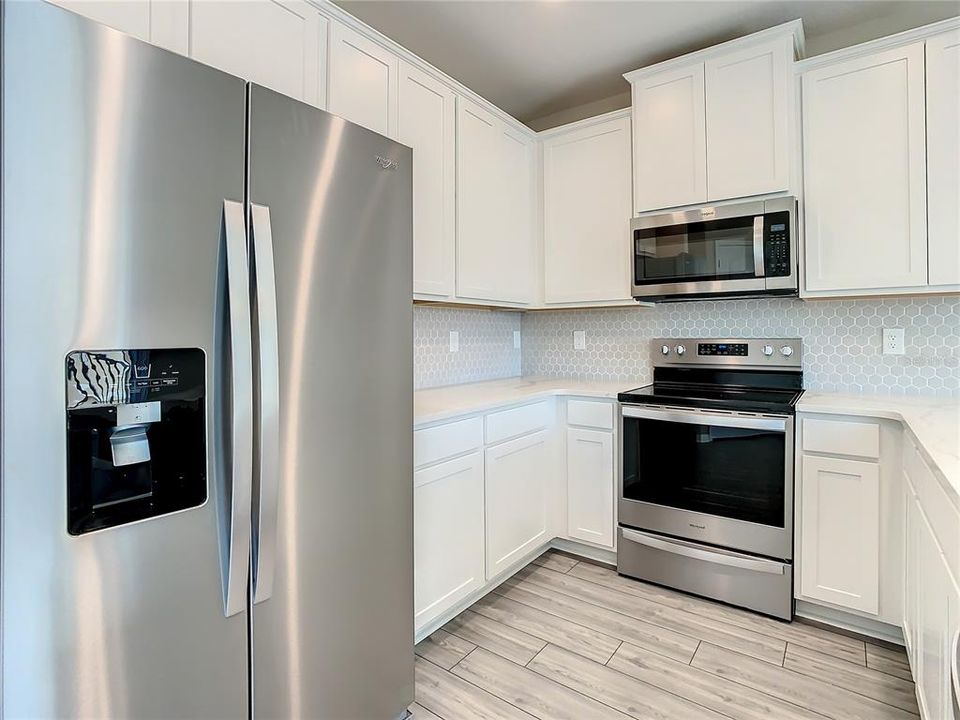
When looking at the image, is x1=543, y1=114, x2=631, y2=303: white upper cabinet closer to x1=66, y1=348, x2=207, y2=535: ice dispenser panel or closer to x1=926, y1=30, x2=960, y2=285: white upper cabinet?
x1=926, y1=30, x2=960, y2=285: white upper cabinet

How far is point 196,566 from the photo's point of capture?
1.09 m

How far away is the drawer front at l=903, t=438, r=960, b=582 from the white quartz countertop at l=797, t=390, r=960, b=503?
0.05 m

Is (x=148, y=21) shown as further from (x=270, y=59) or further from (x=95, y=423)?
(x=95, y=423)

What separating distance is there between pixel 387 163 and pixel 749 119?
1813 mm

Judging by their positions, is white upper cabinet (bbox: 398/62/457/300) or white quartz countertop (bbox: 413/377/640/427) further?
white upper cabinet (bbox: 398/62/457/300)

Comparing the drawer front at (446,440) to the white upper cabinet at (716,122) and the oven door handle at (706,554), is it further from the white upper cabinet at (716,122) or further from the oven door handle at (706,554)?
the white upper cabinet at (716,122)

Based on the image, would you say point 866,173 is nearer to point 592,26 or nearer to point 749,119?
point 749,119

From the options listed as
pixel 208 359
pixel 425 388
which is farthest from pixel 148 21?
pixel 425 388

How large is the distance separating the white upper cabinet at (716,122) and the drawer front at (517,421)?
1.16m

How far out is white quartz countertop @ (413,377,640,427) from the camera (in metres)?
2.06

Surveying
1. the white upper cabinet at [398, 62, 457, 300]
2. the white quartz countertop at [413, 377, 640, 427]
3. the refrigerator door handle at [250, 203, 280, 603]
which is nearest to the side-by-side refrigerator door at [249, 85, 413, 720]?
the refrigerator door handle at [250, 203, 280, 603]

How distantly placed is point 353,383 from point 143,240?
0.59 metres

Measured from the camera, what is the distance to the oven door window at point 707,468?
2.25 metres

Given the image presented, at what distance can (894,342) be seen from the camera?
2.39 m
